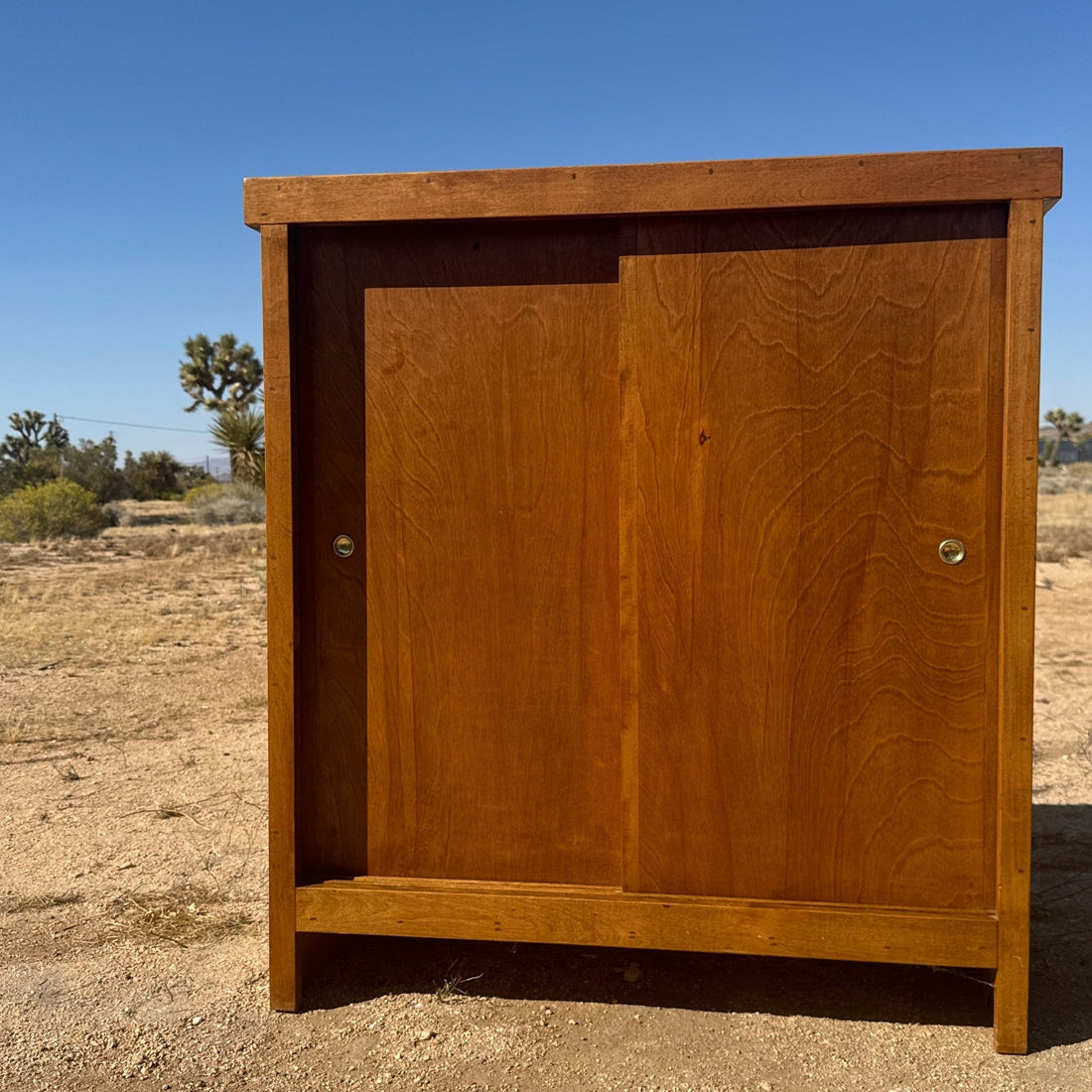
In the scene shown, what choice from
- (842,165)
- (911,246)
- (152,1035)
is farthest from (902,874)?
(152,1035)

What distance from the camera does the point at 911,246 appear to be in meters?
2.72

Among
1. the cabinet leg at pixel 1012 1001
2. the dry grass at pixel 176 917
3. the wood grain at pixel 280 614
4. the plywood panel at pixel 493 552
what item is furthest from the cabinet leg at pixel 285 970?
the cabinet leg at pixel 1012 1001

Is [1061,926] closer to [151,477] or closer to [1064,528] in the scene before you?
[1064,528]

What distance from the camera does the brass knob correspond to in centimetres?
273

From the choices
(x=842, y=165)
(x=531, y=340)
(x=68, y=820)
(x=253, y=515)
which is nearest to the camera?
(x=842, y=165)

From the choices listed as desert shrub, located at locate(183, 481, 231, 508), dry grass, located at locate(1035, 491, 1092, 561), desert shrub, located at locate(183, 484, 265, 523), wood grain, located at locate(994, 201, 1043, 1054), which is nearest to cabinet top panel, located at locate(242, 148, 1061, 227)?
wood grain, located at locate(994, 201, 1043, 1054)

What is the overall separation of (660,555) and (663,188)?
98 centimetres

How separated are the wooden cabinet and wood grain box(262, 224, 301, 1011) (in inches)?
0.4

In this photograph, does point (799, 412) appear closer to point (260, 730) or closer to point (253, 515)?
point (260, 730)

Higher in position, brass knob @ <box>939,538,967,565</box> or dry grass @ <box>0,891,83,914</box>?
brass knob @ <box>939,538,967,565</box>

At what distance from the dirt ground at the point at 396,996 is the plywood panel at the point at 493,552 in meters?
0.44

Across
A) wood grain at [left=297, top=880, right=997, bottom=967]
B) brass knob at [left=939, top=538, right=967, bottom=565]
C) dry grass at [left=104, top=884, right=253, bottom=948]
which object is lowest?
dry grass at [left=104, top=884, right=253, bottom=948]

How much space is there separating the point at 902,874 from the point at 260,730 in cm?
452

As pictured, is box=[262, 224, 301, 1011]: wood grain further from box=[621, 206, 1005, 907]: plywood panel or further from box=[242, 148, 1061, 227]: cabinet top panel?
box=[621, 206, 1005, 907]: plywood panel
